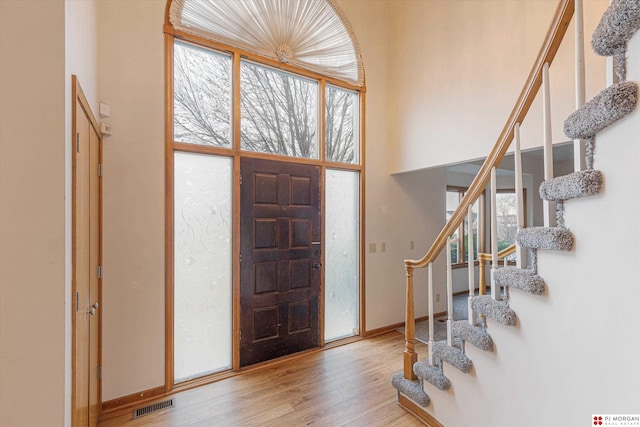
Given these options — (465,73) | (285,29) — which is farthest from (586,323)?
(285,29)

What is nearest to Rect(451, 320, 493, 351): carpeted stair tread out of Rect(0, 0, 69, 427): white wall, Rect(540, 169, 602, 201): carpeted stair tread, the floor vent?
Rect(540, 169, 602, 201): carpeted stair tread

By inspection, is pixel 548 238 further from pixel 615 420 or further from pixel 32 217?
pixel 32 217

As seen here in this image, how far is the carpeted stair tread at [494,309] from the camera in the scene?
143cm

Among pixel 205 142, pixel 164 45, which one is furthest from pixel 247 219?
pixel 164 45

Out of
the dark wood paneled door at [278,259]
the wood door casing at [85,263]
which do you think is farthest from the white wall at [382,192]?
the wood door casing at [85,263]

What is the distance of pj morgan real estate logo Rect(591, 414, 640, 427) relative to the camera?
3.09 ft

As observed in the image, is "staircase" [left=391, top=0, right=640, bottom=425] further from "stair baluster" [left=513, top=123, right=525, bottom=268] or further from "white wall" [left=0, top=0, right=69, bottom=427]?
"white wall" [left=0, top=0, right=69, bottom=427]

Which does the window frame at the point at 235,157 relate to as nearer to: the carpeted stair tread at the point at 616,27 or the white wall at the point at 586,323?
the white wall at the point at 586,323

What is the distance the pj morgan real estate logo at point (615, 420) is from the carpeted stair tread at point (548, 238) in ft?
1.89

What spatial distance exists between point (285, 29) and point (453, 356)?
3.34 m

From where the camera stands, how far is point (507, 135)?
159 cm

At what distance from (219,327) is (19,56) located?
2.33 m

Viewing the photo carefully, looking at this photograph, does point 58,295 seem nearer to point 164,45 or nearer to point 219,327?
point 219,327

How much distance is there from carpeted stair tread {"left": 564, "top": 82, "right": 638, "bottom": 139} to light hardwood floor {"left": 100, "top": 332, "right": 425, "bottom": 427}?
2081 millimetres
